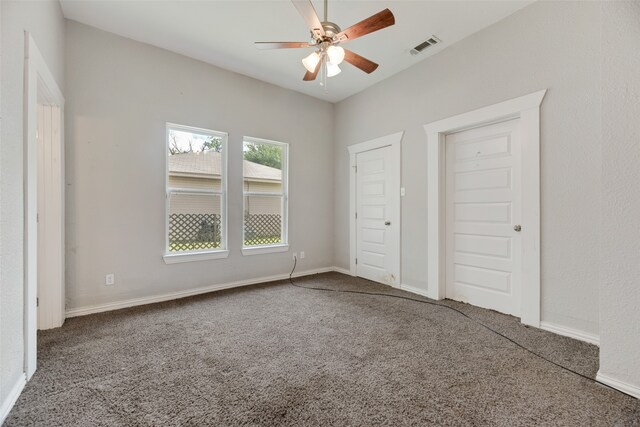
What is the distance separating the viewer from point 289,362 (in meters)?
2.01

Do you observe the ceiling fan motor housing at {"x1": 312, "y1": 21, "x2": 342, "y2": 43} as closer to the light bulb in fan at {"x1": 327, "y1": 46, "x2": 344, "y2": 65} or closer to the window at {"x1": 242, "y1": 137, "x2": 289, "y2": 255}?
the light bulb in fan at {"x1": 327, "y1": 46, "x2": 344, "y2": 65}

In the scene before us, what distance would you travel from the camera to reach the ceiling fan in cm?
193

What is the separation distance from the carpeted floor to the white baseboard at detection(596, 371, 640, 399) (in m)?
0.05

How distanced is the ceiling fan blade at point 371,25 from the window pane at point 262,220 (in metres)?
2.64

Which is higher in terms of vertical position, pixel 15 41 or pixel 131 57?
pixel 131 57

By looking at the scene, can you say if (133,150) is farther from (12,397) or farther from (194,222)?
(12,397)

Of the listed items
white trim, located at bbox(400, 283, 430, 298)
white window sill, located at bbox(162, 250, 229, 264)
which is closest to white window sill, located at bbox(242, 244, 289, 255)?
white window sill, located at bbox(162, 250, 229, 264)

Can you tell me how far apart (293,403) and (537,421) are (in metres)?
1.30

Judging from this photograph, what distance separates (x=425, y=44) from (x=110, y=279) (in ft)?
14.8

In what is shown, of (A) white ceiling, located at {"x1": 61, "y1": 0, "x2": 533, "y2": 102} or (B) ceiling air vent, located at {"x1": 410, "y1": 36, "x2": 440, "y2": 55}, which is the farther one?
(B) ceiling air vent, located at {"x1": 410, "y1": 36, "x2": 440, "y2": 55}

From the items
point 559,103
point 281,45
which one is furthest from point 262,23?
point 559,103

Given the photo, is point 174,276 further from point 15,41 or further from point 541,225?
point 541,225

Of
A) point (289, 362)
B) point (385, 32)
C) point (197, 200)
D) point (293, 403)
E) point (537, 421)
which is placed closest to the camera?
point (537, 421)

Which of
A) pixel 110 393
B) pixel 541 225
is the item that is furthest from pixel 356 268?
pixel 110 393
